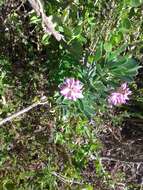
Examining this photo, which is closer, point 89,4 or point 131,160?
point 89,4

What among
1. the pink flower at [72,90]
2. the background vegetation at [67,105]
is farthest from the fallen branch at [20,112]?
the pink flower at [72,90]

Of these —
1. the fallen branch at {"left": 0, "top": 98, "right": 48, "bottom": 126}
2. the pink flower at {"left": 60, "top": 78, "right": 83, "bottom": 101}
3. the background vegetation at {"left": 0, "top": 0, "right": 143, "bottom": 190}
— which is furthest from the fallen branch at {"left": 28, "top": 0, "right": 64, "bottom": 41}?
the fallen branch at {"left": 0, "top": 98, "right": 48, "bottom": 126}

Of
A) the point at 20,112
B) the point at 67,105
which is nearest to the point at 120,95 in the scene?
the point at 67,105

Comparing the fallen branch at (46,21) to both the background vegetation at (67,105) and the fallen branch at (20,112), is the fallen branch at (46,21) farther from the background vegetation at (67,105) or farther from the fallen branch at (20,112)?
the fallen branch at (20,112)

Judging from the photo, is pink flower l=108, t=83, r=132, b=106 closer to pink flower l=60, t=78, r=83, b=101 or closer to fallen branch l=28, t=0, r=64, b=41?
pink flower l=60, t=78, r=83, b=101

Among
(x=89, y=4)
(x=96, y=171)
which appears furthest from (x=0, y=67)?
(x=96, y=171)

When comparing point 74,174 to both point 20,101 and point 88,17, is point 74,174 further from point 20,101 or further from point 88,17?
point 88,17
